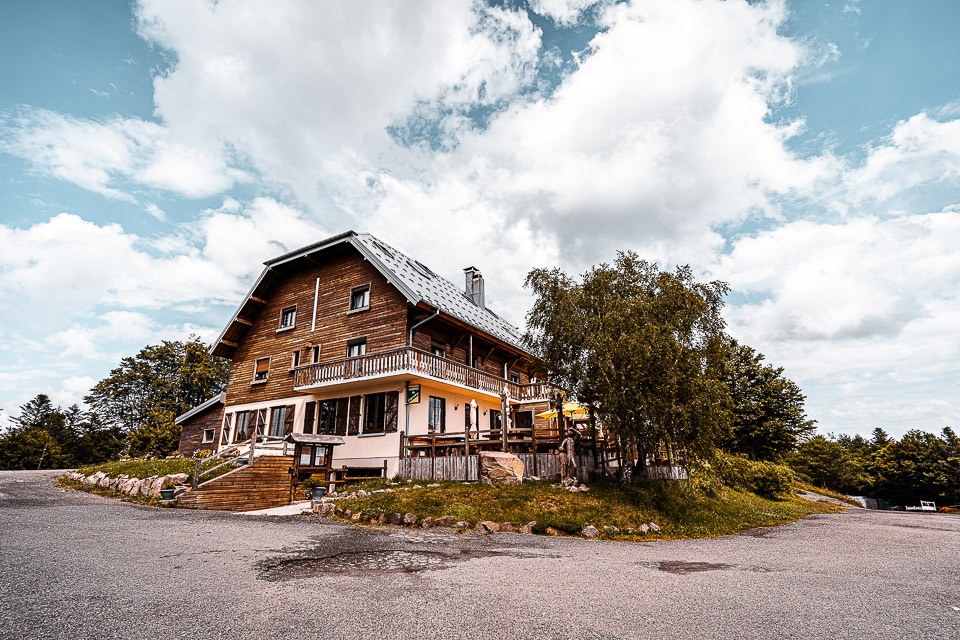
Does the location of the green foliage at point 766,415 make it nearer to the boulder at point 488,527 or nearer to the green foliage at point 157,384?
the boulder at point 488,527

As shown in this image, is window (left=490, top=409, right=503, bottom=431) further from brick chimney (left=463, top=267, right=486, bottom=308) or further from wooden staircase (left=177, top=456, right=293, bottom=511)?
wooden staircase (left=177, top=456, right=293, bottom=511)

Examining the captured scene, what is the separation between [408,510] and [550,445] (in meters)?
5.79

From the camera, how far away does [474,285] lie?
101 feet

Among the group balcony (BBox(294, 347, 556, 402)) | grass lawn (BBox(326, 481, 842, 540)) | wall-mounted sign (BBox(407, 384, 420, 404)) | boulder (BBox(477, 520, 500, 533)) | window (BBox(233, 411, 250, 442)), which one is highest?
balcony (BBox(294, 347, 556, 402))

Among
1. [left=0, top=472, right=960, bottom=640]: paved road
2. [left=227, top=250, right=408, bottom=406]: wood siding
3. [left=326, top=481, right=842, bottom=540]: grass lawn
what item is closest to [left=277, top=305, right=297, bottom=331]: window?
[left=227, top=250, right=408, bottom=406]: wood siding

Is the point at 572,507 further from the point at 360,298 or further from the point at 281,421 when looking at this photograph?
the point at 281,421

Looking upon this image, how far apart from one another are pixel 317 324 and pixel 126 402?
3649 centimetres

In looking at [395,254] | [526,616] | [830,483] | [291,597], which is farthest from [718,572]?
[830,483]

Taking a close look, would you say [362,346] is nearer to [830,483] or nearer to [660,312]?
[660,312]

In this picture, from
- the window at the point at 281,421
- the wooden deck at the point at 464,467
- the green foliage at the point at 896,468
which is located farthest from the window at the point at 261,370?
the green foliage at the point at 896,468

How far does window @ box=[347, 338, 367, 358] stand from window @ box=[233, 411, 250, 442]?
722 cm

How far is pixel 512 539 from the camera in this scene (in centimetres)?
1056

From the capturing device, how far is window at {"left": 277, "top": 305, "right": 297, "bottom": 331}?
25656 mm

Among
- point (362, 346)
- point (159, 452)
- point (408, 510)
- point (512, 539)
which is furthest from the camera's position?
point (159, 452)
